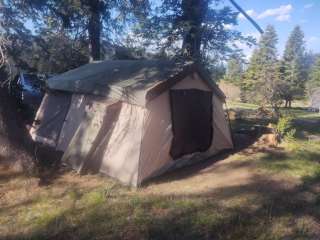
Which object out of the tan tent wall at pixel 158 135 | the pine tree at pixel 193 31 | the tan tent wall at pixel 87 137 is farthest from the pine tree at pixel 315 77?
the tan tent wall at pixel 87 137

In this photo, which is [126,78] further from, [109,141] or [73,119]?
[73,119]

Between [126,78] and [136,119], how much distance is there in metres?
1.34

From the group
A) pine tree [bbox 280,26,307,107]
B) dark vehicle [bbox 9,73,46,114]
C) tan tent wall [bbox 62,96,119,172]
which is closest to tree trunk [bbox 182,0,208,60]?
dark vehicle [bbox 9,73,46,114]

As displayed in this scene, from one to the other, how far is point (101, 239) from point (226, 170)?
159 inches

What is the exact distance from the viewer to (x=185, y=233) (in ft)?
16.3

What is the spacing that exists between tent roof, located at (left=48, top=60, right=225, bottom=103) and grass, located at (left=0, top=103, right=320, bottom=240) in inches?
A: 81.0

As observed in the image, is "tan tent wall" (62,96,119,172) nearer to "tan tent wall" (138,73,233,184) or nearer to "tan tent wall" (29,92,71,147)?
"tan tent wall" (138,73,233,184)

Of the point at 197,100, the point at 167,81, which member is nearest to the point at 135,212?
the point at 167,81

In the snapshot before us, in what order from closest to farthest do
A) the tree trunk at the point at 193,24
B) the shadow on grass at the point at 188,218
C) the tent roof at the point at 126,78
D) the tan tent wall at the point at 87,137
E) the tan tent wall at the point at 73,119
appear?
the shadow on grass at the point at 188,218 → the tent roof at the point at 126,78 → the tan tent wall at the point at 87,137 → the tan tent wall at the point at 73,119 → the tree trunk at the point at 193,24

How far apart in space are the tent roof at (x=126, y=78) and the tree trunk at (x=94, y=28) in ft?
17.8

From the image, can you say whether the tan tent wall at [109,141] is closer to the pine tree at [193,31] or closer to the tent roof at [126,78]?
the tent roof at [126,78]

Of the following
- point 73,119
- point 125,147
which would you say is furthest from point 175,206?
point 73,119

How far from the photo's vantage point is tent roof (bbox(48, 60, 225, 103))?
24.4ft

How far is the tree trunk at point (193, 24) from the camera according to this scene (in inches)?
531
